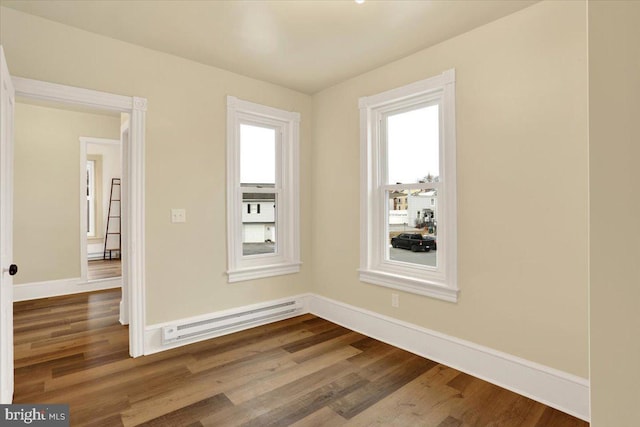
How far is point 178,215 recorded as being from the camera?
9.96ft

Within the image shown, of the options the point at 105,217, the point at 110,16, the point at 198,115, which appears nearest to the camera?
the point at 110,16

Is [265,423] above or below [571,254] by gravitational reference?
below

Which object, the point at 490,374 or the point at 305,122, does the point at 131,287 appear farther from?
the point at 490,374

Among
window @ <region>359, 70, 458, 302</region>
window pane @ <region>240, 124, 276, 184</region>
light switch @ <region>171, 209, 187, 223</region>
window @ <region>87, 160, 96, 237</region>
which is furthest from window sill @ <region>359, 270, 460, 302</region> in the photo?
window @ <region>87, 160, 96, 237</region>

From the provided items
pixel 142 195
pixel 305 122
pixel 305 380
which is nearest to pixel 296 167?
pixel 305 122

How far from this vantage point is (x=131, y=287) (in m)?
2.82

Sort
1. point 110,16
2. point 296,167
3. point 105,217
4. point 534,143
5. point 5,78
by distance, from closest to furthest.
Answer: point 5,78 < point 534,143 < point 110,16 < point 296,167 < point 105,217

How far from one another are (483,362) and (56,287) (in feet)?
18.4

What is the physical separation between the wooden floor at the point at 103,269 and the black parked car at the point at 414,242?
498 centimetres

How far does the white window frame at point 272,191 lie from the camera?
336 centimetres

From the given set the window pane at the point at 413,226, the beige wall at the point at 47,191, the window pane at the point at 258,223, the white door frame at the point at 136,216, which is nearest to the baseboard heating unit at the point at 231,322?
the white door frame at the point at 136,216

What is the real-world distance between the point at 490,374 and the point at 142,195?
123 inches

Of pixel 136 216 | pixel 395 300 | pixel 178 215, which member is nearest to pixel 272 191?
pixel 178 215

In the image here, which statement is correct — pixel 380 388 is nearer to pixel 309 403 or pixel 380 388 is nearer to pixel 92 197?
pixel 309 403
